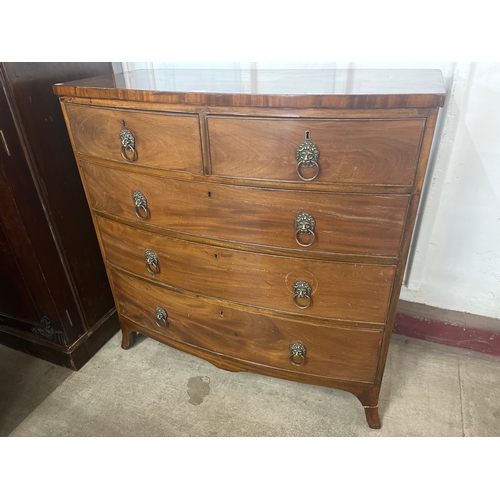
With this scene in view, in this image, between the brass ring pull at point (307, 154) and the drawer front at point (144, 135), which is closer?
the brass ring pull at point (307, 154)

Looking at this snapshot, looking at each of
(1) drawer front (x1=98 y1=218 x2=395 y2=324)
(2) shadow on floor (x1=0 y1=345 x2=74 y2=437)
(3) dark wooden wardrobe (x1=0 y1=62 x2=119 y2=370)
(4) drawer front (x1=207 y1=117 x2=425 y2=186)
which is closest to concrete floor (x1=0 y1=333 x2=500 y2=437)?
(2) shadow on floor (x1=0 y1=345 x2=74 y2=437)

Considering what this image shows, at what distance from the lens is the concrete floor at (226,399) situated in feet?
4.78

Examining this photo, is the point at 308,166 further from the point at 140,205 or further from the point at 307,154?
the point at 140,205

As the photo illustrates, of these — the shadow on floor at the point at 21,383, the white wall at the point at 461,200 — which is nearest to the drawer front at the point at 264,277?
the white wall at the point at 461,200

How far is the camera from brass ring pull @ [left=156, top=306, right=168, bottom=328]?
1.54m

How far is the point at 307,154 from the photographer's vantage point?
98 centimetres

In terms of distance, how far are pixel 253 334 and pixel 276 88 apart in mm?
816

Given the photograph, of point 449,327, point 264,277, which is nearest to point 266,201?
point 264,277

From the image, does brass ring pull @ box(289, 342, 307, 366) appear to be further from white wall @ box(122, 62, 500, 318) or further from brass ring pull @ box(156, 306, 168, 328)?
white wall @ box(122, 62, 500, 318)

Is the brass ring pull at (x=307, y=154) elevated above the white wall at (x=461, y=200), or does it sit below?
above

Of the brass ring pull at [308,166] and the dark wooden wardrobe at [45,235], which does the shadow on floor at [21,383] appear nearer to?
the dark wooden wardrobe at [45,235]

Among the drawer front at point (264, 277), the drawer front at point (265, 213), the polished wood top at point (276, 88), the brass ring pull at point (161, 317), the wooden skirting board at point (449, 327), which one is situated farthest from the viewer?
the wooden skirting board at point (449, 327)

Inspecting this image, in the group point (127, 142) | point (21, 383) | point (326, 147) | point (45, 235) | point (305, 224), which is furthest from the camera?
point (21, 383)

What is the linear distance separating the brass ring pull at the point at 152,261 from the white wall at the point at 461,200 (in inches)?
30.1
